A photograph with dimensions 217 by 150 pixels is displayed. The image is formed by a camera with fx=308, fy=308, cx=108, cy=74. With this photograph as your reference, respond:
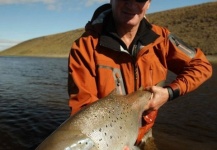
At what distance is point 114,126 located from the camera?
350 centimetres

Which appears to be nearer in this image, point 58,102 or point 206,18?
point 58,102

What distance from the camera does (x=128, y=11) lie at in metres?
4.41

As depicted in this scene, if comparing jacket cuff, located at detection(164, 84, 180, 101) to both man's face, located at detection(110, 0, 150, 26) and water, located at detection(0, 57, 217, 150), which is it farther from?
water, located at detection(0, 57, 217, 150)

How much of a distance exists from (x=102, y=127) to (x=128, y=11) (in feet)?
6.07

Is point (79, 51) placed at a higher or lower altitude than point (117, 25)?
lower

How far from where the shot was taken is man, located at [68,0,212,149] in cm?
426

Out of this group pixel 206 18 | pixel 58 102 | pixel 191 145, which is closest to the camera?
pixel 191 145

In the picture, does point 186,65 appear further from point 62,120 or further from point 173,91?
point 62,120

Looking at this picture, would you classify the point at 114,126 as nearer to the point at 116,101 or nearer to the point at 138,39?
the point at 116,101

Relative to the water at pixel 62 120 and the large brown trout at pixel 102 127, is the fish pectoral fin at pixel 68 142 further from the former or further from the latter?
the water at pixel 62 120

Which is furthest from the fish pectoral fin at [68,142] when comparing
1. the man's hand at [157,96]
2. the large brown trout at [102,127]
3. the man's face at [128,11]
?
the man's face at [128,11]

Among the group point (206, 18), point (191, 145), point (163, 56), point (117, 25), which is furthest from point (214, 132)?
point (206, 18)

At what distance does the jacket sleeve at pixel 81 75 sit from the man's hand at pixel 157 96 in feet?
2.51

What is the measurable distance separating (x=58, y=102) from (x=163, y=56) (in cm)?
956
